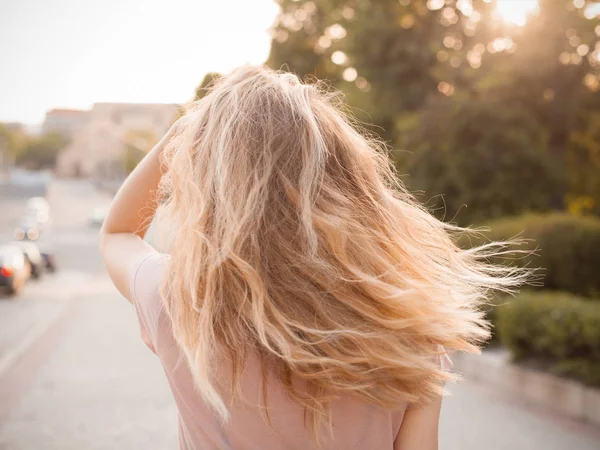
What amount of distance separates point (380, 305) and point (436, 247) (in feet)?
1.24

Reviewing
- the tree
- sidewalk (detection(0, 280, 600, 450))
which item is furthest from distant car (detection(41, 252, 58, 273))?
the tree

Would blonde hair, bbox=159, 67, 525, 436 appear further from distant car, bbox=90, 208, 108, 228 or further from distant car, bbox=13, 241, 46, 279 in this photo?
distant car, bbox=90, 208, 108, 228

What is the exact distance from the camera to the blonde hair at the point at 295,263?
1340 mm

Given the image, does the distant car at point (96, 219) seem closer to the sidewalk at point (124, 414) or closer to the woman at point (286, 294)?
the sidewalk at point (124, 414)

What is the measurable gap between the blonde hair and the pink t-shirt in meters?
0.03

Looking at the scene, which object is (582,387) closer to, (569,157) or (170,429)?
(170,429)

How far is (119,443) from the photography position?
5.43 metres

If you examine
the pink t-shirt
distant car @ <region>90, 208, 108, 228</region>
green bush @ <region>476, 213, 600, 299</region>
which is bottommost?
distant car @ <region>90, 208, 108, 228</region>

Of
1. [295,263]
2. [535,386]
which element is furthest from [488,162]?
[295,263]

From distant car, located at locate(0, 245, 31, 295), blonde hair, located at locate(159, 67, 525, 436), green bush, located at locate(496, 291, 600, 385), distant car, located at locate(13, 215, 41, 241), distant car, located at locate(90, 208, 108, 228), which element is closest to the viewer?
blonde hair, located at locate(159, 67, 525, 436)

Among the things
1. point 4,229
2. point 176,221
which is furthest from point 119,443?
point 4,229

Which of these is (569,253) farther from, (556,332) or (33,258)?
(33,258)

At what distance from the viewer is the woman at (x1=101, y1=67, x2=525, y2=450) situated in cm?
134

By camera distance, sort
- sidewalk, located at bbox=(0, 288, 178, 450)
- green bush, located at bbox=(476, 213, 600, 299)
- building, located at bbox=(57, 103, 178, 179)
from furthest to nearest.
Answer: building, located at bbox=(57, 103, 178, 179) → green bush, located at bbox=(476, 213, 600, 299) → sidewalk, located at bbox=(0, 288, 178, 450)
